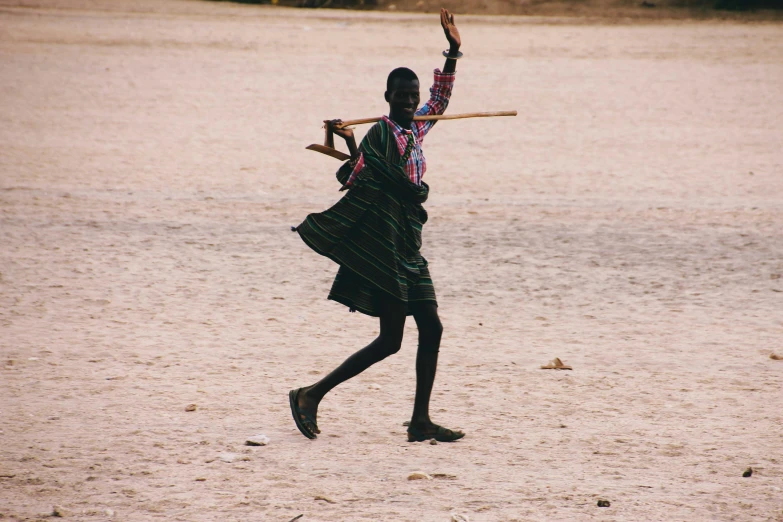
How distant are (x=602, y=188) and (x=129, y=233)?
4.92m

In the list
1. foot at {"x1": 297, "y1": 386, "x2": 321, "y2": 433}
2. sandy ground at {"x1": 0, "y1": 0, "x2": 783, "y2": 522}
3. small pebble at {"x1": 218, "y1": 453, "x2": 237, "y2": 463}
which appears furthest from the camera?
foot at {"x1": 297, "y1": 386, "x2": 321, "y2": 433}

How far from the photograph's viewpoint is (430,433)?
438 cm

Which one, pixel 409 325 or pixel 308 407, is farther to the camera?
pixel 409 325

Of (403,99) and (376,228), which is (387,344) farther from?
(403,99)

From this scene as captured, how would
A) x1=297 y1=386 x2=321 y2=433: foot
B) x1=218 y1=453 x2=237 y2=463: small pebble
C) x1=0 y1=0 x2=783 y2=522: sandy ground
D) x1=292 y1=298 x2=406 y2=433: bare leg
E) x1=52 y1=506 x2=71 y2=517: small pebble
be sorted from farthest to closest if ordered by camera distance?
x1=297 y1=386 x2=321 y2=433: foot
x1=292 y1=298 x2=406 y2=433: bare leg
x1=218 y1=453 x2=237 y2=463: small pebble
x1=0 y1=0 x2=783 y2=522: sandy ground
x1=52 y1=506 x2=71 y2=517: small pebble

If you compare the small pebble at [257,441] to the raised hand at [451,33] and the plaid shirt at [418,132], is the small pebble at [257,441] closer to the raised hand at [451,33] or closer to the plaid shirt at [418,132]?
the plaid shirt at [418,132]

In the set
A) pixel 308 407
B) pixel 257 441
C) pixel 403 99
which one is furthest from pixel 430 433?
pixel 403 99

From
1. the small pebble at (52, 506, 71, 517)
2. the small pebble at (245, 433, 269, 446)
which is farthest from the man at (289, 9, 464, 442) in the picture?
the small pebble at (52, 506, 71, 517)

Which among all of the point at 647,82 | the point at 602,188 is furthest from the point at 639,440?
the point at 647,82

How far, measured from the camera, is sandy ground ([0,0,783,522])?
3963 mm

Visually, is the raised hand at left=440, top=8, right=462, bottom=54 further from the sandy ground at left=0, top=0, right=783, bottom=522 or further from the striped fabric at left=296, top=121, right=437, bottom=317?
the sandy ground at left=0, top=0, right=783, bottom=522

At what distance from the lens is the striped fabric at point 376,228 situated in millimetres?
4203

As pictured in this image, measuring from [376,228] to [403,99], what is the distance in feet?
1.82

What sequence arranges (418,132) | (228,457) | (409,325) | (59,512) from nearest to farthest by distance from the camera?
(59,512)
(228,457)
(418,132)
(409,325)
